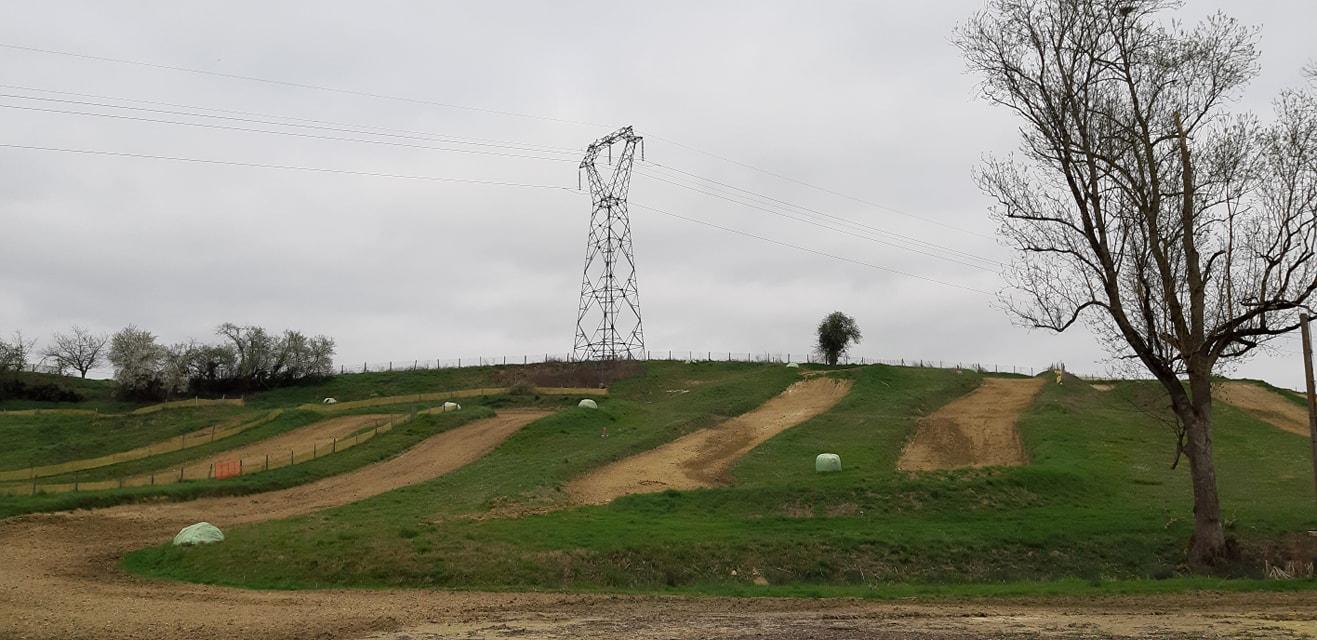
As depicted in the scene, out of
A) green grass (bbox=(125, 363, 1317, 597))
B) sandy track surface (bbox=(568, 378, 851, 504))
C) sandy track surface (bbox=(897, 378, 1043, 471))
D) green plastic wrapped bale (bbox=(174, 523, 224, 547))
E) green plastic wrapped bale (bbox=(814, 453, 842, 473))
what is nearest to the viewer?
green grass (bbox=(125, 363, 1317, 597))

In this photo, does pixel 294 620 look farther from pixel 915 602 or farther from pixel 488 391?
pixel 488 391

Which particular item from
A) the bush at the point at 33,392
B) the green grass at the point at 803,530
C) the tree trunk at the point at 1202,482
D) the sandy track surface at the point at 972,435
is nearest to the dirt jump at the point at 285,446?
the green grass at the point at 803,530

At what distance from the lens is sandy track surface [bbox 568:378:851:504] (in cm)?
3572

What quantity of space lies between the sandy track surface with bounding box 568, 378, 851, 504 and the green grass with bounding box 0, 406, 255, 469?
3432 cm

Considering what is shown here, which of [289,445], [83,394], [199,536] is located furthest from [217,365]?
[199,536]

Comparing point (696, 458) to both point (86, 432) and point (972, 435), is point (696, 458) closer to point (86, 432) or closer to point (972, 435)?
point (972, 435)

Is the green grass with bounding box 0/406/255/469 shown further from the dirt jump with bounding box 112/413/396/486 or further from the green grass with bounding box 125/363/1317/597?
the green grass with bounding box 125/363/1317/597

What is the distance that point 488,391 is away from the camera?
71.6 meters

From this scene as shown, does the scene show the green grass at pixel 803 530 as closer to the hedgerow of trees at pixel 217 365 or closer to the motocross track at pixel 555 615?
the motocross track at pixel 555 615

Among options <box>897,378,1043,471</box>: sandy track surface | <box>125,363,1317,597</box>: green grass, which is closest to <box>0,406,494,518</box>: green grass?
<box>125,363,1317,597</box>: green grass

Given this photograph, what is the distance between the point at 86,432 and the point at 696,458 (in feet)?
162

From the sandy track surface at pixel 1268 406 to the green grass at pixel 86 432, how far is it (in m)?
66.1

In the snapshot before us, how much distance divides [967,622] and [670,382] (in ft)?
213

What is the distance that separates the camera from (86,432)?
67.2 m
